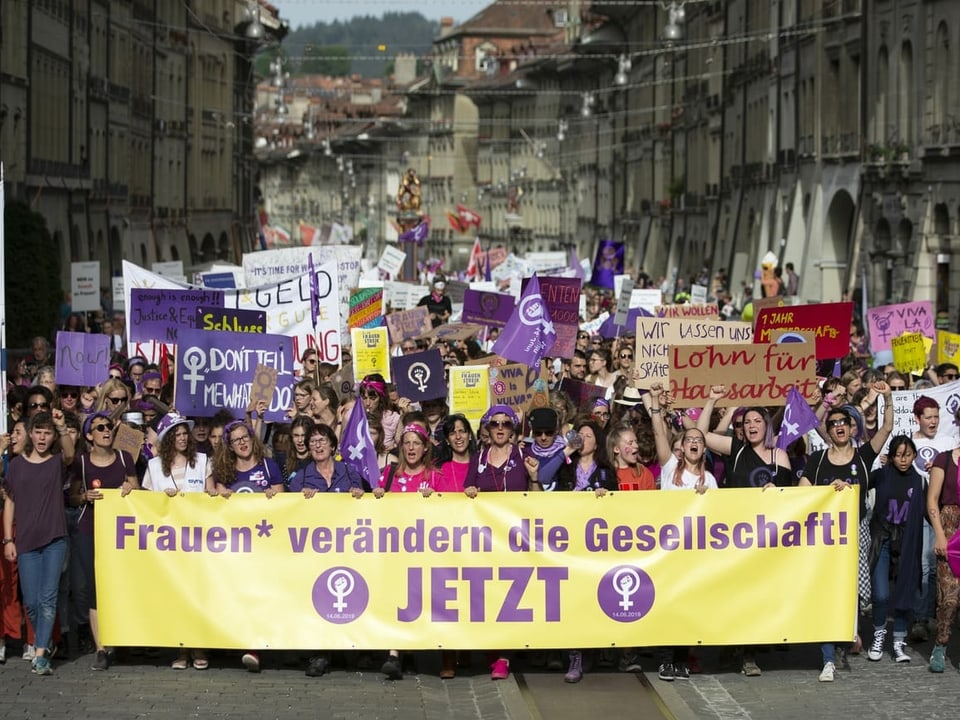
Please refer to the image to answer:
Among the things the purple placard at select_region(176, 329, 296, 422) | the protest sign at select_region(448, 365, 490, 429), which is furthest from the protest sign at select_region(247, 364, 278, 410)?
the protest sign at select_region(448, 365, 490, 429)

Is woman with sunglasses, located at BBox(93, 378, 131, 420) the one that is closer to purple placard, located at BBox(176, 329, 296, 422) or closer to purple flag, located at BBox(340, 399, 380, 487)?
purple placard, located at BBox(176, 329, 296, 422)

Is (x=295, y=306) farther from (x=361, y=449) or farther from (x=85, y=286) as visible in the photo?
(x=85, y=286)

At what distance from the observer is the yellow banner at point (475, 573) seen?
13.4 metres

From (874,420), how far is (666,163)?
221 ft

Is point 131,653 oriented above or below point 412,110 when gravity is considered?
below

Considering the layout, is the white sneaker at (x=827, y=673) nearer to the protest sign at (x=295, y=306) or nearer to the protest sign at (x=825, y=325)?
the protest sign at (x=825, y=325)

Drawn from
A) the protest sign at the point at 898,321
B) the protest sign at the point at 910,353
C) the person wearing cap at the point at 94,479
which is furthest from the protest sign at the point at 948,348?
the person wearing cap at the point at 94,479

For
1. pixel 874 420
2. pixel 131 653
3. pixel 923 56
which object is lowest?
pixel 131 653

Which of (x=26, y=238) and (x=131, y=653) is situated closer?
(x=131, y=653)

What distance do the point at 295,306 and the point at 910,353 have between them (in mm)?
6111

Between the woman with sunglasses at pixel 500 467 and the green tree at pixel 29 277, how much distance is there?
2632cm

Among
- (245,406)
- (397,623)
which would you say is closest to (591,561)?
(397,623)

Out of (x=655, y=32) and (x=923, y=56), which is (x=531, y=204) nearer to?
(x=655, y=32)

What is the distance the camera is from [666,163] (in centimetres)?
8394
